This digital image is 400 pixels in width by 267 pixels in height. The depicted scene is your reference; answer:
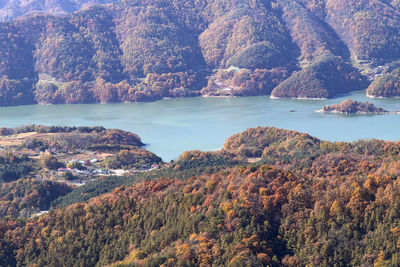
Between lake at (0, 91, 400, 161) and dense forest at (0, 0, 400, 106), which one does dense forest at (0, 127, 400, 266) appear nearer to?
lake at (0, 91, 400, 161)

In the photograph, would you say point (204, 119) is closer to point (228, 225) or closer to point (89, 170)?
point (89, 170)

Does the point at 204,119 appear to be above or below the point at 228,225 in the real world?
below

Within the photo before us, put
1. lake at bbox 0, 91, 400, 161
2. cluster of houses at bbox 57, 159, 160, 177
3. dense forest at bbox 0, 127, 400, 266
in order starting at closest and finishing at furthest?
dense forest at bbox 0, 127, 400, 266 < cluster of houses at bbox 57, 159, 160, 177 < lake at bbox 0, 91, 400, 161

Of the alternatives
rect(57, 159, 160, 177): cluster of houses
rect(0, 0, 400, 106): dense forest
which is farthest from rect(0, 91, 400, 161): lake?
rect(57, 159, 160, 177): cluster of houses

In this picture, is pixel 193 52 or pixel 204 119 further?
pixel 193 52

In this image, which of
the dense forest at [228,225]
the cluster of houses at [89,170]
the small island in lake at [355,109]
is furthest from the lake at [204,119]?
the dense forest at [228,225]

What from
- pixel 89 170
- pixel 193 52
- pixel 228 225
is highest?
pixel 193 52

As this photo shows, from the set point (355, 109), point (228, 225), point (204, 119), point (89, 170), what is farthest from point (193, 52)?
point (228, 225)
